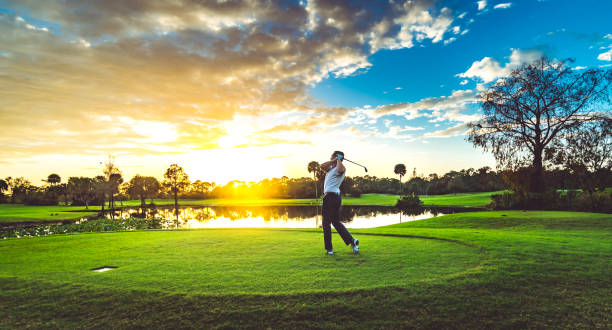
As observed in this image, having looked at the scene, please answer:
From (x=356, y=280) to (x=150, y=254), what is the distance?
16.6 ft

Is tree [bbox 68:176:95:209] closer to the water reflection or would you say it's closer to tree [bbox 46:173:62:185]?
tree [bbox 46:173:62:185]

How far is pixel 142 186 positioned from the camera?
80.6 meters

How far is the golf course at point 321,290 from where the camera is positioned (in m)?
3.27

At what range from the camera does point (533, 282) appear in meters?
4.19

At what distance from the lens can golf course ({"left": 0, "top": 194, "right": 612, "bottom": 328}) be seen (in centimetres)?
327

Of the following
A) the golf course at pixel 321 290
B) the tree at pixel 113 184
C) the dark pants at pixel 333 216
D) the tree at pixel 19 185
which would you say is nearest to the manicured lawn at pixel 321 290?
the golf course at pixel 321 290

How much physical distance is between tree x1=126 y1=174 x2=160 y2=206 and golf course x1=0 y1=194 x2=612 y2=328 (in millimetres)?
86106

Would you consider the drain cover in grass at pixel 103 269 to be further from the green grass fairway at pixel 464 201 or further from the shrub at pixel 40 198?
the shrub at pixel 40 198

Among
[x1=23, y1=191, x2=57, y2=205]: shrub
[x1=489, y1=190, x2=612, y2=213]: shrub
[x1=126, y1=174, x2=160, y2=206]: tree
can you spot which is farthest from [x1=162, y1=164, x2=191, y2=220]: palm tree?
[x1=489, y1=190, x2=612, y2=213]: shrub

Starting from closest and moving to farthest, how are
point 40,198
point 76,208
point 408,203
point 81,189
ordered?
point 408,203
point 76,208
point 81,189
point 40,198

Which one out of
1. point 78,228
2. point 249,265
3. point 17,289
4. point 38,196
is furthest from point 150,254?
point 38,196

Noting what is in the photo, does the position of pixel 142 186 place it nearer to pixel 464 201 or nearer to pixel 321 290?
pixel 464 201

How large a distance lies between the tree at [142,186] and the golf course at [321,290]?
86.1 meters

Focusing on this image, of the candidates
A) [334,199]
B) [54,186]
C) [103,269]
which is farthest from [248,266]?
[54,186]
